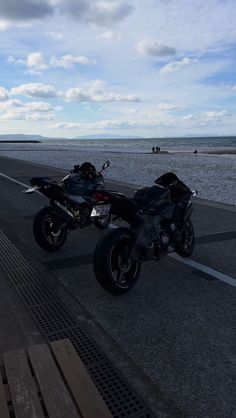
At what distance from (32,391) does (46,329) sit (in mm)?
1228

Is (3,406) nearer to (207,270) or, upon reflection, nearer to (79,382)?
(79,382)

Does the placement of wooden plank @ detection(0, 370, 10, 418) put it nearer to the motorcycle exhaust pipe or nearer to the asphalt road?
the asphalt road

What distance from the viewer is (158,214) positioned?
17.3 feet

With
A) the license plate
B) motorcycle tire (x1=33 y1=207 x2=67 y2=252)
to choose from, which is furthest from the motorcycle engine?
the license plate

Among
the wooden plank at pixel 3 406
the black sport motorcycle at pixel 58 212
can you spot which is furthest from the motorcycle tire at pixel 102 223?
the wooden plank at pixel 3 406

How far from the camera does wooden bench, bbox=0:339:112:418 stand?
2568 millimetres

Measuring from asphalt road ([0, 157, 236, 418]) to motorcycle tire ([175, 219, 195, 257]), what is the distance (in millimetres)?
200

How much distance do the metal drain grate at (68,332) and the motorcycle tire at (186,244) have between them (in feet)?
6.85

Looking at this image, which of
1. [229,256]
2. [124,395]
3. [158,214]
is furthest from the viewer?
[229,256]

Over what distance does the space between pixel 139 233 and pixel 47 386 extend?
94.3 inches

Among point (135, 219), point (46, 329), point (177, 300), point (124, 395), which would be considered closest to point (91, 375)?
point (124, 395)

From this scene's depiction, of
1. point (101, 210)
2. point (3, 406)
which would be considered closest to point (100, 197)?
point (101, 210)

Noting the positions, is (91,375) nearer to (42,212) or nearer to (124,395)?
(124,395)

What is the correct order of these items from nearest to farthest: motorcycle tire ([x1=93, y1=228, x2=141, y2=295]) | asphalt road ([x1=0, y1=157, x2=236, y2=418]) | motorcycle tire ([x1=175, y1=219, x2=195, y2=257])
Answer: asphalt road ([x1=0, y1=157, x2=236, y2=418]) < motorcycle tire ([x1=93, y1=228, x2=141, y2=295]) < motorcycle tire ([x1=175, y1=219, x2=195, y2=257])
